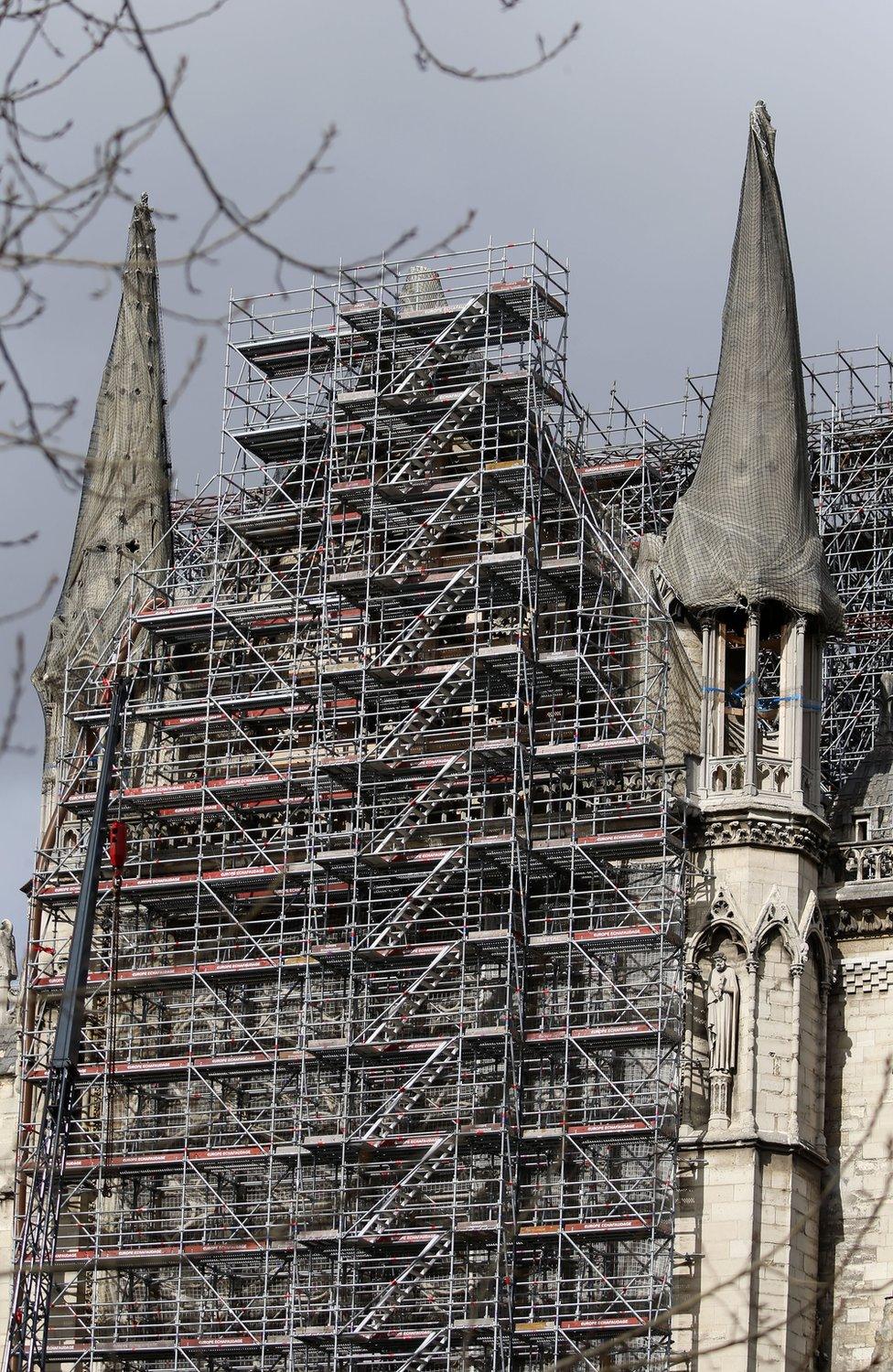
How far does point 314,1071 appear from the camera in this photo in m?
44.8

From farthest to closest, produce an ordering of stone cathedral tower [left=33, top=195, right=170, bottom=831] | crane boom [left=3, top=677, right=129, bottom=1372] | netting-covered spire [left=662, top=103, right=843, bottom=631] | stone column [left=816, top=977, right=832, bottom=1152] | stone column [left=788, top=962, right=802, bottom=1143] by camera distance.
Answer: stone cathedral tower [left=33, top=195, right=170, bottom=831]
crane boom [left=3, top=677, right=129, bottom=1372]
netting-covered spire [left=662, top=103, right=843, bottom=631]
stone column [left=816, top=977, right=832, bottom=1152]
stone column [left=788, top=962, right=802, bottom=1143]

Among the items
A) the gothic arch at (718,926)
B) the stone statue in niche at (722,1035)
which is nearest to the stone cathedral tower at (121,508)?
the gothic arch at (718,926)

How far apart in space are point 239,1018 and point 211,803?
11.0 ft

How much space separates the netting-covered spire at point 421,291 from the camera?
4703 centimetres

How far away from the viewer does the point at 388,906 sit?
148 feet

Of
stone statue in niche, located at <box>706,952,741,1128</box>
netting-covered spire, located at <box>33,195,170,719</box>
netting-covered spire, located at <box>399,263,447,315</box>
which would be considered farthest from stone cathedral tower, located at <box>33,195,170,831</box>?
stone statue in niche, located at <box>706,952,741,1128</box>

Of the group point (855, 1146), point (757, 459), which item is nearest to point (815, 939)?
point (855, 1146)

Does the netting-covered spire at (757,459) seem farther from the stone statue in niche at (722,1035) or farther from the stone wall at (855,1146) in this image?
the stone statue in niche at (722,1035)

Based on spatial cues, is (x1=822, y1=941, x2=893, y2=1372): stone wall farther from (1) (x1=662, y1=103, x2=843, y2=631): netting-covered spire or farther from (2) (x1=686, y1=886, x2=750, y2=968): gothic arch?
(1) (x1=662, y1=103, x2=843, y2=631): netting-covered spire

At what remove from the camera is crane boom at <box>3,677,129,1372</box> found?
45.4 metres

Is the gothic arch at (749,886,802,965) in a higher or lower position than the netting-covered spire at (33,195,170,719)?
lower

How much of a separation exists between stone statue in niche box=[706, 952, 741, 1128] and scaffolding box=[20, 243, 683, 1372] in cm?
58

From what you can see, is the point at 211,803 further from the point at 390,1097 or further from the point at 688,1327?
the point at 688,1327

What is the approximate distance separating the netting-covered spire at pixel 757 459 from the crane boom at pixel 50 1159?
914 cm
